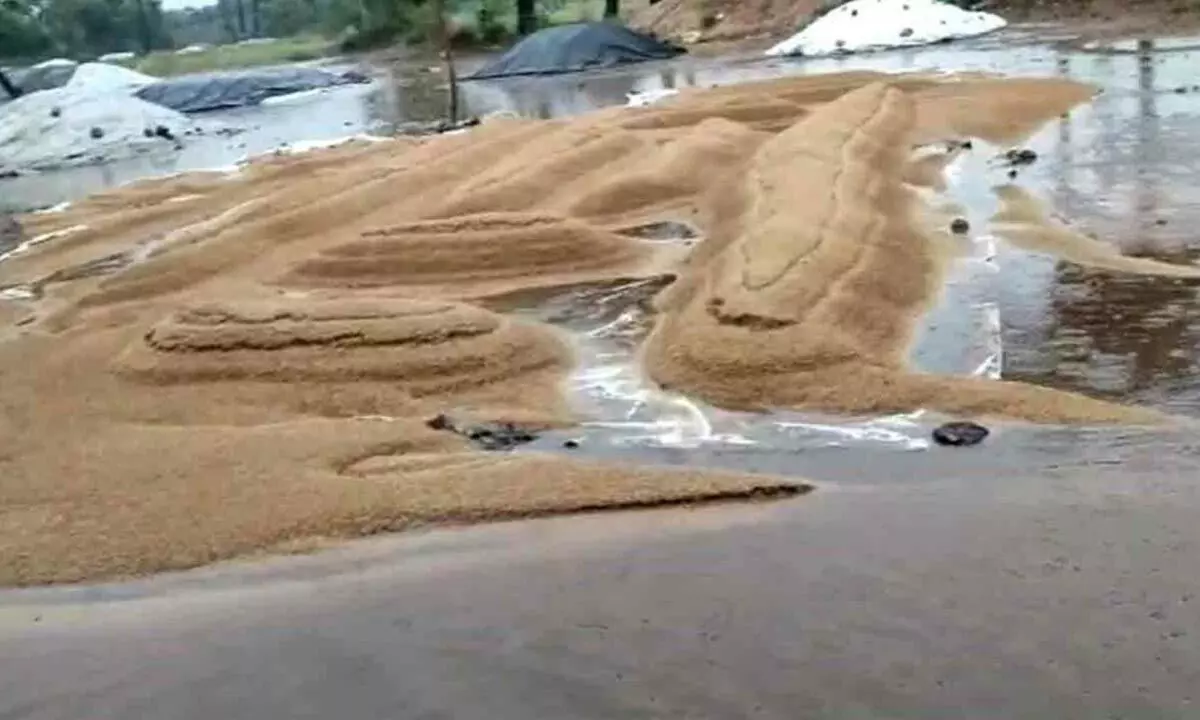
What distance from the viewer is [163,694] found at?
5957 millimetres

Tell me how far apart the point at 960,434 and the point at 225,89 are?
1122 inches

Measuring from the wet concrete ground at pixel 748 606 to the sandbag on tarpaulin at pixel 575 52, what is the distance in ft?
87.5

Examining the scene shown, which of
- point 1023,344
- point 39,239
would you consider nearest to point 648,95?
point 39,239

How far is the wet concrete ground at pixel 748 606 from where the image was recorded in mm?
5574

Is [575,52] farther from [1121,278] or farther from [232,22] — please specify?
[232,22]

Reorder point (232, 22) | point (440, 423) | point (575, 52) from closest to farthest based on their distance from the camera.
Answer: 1. point (440, 423)
2. point (575, 52)
3. point (232, 22)

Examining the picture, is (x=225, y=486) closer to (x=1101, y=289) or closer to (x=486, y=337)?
(x=486, y=337)

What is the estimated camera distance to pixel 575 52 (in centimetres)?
3428

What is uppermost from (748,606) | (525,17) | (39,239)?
(748,606)

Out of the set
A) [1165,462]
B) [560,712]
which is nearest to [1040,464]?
[1165,462]

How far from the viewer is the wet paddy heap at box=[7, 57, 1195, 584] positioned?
25.2 ft

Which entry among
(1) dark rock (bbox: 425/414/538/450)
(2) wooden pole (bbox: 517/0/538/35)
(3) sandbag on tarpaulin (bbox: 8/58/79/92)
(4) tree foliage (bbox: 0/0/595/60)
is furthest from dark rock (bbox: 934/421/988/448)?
(2) wooden pole (bbox: 517/0/538/35)

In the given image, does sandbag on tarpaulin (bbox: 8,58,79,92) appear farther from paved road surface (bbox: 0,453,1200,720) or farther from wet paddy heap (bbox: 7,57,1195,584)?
paved road surface (bbox: 0,453,1200,720)

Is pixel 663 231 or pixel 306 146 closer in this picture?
pixel 663 231
